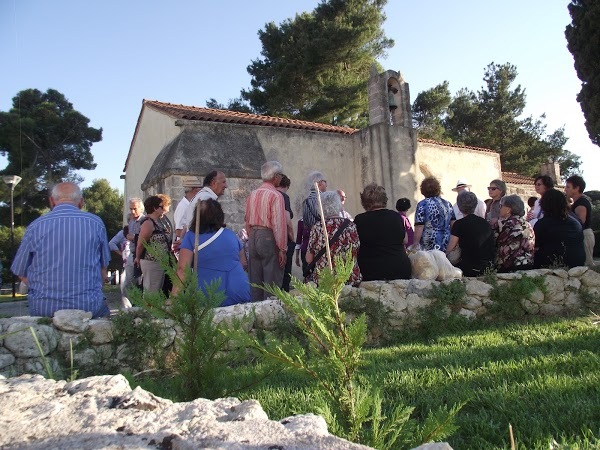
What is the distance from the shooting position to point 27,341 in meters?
3.71

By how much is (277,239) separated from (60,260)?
231 centimetres

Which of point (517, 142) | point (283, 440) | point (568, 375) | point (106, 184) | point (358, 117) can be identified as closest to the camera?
point (283, 440)

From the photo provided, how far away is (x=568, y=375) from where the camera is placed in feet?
10.2

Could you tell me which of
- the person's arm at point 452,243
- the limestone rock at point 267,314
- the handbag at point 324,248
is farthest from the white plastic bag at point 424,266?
the limestone rock at point 267,314

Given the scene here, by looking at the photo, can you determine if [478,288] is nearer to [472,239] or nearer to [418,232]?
[472,239]

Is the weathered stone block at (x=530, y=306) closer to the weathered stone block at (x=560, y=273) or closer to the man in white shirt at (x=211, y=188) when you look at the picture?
the weathered stone block at (x=560, y=273)

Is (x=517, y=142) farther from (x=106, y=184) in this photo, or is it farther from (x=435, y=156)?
(x=106, y=184)

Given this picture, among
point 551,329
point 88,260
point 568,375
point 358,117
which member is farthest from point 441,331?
point 358,117

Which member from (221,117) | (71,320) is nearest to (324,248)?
(71,320)

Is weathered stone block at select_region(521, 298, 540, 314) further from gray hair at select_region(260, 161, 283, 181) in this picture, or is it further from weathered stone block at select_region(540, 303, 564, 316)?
gray hair at select_region(260, 161, 283, 181)

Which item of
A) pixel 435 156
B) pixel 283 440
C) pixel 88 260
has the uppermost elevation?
pixel 435 156

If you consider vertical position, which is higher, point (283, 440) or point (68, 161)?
point (68, 161)

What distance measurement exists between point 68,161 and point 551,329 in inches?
1381

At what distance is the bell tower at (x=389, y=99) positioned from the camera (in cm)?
1413
